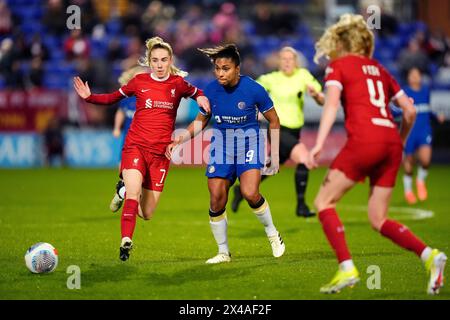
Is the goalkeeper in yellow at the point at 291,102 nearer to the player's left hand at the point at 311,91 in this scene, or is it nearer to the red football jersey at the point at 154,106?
the player's left hand at the point at 311,91

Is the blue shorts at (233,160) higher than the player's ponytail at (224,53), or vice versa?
the player's ponytail at (224,53)

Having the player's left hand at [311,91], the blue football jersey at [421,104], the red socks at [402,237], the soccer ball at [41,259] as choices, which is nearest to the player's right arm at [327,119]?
the red socks at [402,237]

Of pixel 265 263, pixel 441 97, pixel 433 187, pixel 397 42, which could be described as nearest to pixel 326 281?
pixel 265 263

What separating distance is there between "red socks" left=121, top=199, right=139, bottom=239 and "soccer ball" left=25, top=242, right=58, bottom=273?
0.79 m

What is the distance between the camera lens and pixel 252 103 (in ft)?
33.9

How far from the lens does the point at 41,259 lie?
9.48m

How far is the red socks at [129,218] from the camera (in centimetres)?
989

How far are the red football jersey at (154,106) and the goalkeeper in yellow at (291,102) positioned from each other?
4220 mm

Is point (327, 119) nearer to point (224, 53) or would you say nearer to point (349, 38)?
point (349, 38)

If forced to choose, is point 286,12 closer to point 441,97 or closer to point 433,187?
point 441,97

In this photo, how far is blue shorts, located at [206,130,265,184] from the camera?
1034 cm

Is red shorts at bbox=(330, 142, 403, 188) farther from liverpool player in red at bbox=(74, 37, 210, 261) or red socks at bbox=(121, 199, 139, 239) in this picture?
liverpool player in red at bbox=(74, 37, 210, 261)

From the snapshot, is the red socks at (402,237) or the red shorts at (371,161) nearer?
the red shorts at (371,161)

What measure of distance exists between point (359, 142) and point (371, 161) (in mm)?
194
